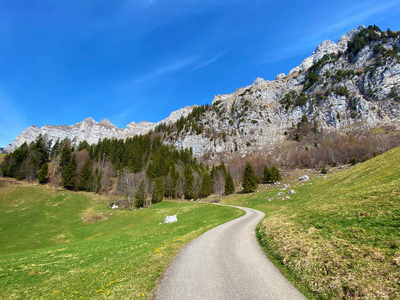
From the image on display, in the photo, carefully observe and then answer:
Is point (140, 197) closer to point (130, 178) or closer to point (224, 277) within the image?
point (130, 178)

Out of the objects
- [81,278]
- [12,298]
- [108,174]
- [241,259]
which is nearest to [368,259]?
[241,259]

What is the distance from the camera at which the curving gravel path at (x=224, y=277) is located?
280 inches

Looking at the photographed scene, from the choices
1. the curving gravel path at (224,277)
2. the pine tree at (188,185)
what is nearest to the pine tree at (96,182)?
the pine tree at (188,185)

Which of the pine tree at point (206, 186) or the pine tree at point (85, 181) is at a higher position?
the pine tree at point (85, 181)

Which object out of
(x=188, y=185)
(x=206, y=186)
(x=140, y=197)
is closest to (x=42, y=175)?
(x=140, y=197)

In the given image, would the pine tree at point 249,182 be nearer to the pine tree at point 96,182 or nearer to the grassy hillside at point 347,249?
the grassy hillside at point 347,249

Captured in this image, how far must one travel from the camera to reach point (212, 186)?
94.8m

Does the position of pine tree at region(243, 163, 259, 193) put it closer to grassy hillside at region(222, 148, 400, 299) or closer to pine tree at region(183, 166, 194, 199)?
pine tree at region(183, 166, 194, 199)

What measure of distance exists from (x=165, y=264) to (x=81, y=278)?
472 centimetres

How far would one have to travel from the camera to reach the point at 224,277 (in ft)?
28.3

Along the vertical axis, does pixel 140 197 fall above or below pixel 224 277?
below

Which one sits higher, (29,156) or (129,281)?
(29,156)

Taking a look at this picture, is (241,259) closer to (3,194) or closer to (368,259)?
(368,259)

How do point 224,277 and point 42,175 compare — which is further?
point 42,175
